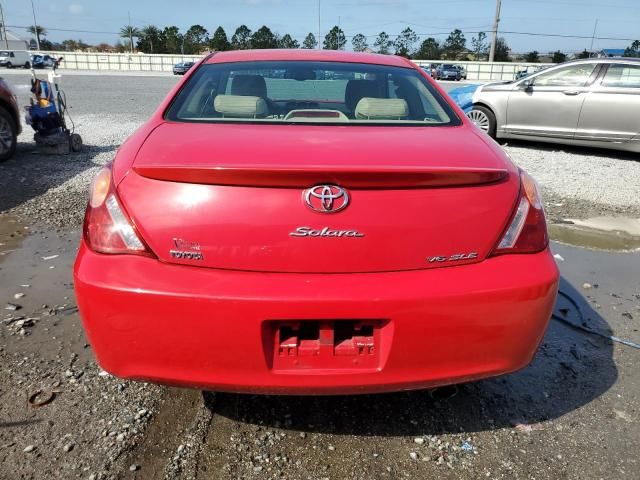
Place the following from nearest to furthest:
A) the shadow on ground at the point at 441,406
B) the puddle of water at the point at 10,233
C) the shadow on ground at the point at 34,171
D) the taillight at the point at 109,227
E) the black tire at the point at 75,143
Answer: the taillight at the point at 109,227
the shadow on ground at the point at 441,406
the puddle of water at the point at 10,233
the shadow on ground at the point at 34,171
the black tire at the point at 75,143

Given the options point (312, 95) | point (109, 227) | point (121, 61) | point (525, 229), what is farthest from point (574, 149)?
point (121, 61)

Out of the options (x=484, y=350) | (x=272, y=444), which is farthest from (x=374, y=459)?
(x=484, y=350)

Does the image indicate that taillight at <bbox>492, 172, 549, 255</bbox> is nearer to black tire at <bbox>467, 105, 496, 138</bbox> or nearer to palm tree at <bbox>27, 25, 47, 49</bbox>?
black tire at <bbox>467, 105, 496, 138</bbox>

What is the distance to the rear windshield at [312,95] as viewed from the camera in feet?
8.63

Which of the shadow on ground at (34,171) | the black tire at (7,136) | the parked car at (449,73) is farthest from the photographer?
the parked car at (449,73)

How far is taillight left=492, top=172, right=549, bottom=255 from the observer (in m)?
1.97

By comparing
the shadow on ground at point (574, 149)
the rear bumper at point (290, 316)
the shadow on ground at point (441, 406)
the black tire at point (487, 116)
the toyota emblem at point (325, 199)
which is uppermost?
the toyota emblem at point (325, 199)

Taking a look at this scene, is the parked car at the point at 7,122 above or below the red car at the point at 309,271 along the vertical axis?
below

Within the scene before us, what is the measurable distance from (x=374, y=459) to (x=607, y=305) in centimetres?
228

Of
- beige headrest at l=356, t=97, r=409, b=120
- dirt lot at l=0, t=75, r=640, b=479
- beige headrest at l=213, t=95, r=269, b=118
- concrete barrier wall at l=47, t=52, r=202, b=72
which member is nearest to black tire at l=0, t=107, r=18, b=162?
dirt lot at l=0, t=75, r=640, b=479

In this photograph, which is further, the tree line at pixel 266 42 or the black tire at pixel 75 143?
the tree line at pixel 266 42

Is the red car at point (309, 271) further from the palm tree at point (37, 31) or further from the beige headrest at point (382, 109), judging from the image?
the palm tree at point (37, 31)

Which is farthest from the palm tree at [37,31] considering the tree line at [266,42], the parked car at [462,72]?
the parked car at [462,72]

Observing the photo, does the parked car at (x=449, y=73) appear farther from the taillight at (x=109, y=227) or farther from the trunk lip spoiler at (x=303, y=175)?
the taillight at (x=109, y=227)
